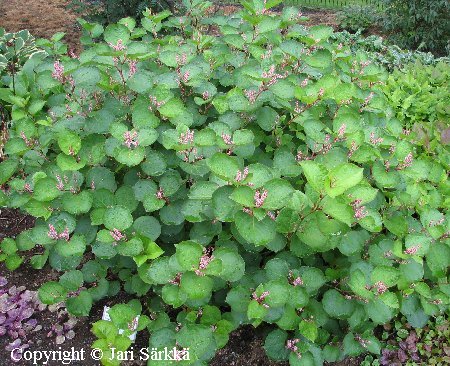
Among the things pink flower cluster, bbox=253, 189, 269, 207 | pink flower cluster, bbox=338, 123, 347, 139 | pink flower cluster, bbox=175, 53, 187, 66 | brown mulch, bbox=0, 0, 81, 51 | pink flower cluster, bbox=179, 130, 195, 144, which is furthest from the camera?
brown mulch, bbox=0, 0, 81, 51

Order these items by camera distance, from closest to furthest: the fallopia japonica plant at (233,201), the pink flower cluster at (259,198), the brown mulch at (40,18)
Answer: the pink flower cluster at (259,198)
the fallopia japonica plant at (233,201)
the brown mulch at (40,18)

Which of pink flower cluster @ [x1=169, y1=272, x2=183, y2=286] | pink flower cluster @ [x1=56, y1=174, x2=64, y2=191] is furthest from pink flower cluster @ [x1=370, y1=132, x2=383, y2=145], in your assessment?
pink flower cluster @ [x1=56, y1=174, x2=64, y2=191]

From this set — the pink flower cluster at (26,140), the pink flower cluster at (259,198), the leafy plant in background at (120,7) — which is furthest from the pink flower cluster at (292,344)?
the leafy plant in background at (120,7)

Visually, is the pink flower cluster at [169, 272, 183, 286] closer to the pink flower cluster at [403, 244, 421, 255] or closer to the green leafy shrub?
the pink flower cluster at [403, 244, 421, 255]

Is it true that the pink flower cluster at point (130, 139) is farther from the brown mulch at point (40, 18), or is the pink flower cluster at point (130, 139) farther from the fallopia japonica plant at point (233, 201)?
the brown mulch at point (40, 18)

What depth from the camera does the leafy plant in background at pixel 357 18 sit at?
7395 mm

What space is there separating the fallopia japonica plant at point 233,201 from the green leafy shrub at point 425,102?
1074 mm

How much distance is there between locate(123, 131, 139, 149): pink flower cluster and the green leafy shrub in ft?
6.97

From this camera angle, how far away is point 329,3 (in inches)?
341

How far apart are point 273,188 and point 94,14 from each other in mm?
4748

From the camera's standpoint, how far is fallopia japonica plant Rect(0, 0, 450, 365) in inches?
65.9

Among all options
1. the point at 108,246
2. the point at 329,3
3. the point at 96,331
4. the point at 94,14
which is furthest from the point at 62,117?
the point at 329,3

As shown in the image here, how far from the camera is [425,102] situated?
384 centimetres

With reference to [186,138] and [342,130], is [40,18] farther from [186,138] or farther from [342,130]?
[342,130]
